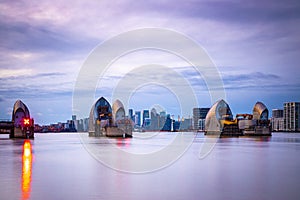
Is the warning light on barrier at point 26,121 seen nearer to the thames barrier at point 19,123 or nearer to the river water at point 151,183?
the thames barrier at point 19,123

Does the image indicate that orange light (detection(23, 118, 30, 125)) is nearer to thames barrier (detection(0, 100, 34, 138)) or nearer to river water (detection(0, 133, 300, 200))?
thames barrier (detection(0, 100, 34, 138))

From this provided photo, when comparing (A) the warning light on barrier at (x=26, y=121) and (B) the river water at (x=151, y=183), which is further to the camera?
(A) the warning light on barrier at (x=26, y=121)

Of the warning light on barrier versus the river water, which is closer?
the river water

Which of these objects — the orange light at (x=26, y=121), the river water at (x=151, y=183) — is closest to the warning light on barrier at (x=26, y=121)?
the orange light at (x=26, y=121)

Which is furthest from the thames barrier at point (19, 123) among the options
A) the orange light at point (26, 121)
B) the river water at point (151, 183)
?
the river water at point (151, 183)

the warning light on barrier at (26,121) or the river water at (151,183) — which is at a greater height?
the warning light on barrier at (26,121)

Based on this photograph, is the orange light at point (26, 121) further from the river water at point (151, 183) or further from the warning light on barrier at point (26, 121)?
the river water at point (151, 183)

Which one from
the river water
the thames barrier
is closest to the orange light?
the thames barrier

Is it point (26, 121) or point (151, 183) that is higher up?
point (26, 121)

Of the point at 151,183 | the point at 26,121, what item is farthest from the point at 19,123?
the point at 151,183

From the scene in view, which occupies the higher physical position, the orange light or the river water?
the orange light

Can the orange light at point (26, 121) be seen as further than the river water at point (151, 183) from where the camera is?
Yes

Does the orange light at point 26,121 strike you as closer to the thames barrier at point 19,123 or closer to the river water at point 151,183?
the thames barrier at point 19,123

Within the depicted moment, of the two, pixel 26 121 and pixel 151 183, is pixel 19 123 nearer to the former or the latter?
pixel 26 121
